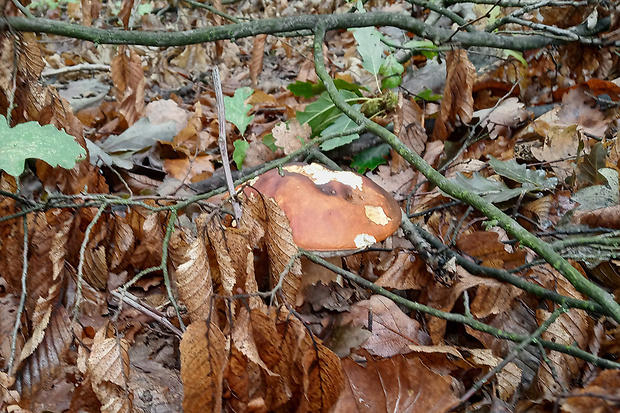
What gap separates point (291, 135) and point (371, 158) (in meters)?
0.60

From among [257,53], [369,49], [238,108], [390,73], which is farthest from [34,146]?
[390,73]

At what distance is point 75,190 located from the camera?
1.73 m

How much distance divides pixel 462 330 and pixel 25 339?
1731mm

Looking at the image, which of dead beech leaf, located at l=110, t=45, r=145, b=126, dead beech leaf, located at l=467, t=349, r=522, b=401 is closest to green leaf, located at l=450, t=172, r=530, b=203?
dead beech leaf, located at l=467, t=349, r=522, b=401

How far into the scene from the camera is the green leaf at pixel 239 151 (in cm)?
295

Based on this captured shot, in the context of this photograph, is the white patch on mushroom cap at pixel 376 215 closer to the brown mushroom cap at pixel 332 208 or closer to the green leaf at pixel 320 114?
the brown mushroom cap at pixel 332 208

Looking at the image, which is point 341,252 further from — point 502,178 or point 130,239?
point 502,178

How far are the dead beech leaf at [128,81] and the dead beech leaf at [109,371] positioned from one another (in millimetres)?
2004

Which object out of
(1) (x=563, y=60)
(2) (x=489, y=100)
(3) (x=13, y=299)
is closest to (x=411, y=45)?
(2) (x=489, y=100)

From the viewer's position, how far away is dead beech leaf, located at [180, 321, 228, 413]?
3.18 feet

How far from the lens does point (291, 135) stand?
109 inches

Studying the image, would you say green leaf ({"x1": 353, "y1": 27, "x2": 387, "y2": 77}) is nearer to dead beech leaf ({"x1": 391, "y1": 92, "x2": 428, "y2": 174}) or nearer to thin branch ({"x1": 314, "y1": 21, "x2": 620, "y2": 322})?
dead beech leaf ({"x1": 391, "y1": 92, "x2": 428, "y2": 174})

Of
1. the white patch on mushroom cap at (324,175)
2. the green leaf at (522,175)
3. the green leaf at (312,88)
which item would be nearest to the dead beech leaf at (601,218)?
the green leaf at (522,175)

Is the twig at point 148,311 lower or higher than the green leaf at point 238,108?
lower
